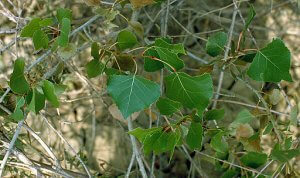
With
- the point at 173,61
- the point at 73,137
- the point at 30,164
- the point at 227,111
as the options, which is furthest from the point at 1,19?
the point at 173,61

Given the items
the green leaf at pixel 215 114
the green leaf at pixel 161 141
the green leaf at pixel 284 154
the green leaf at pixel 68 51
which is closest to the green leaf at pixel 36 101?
the green leaf at pixel 68 51

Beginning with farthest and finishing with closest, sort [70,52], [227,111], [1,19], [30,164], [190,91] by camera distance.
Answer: [227,111] < [1,19] < [30,164] < [70,52] < [190,91]

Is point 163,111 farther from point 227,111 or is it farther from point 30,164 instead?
point 227,111

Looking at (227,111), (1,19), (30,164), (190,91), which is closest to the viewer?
(190,91)

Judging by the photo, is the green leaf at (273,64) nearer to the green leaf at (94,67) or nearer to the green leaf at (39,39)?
the green leaf at (94,67)

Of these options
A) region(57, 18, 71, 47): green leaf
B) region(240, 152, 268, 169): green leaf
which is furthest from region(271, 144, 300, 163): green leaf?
region(57, 18, 71, 47): green leaf

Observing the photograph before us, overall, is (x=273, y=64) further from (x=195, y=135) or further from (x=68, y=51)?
(x=68, y=51)
